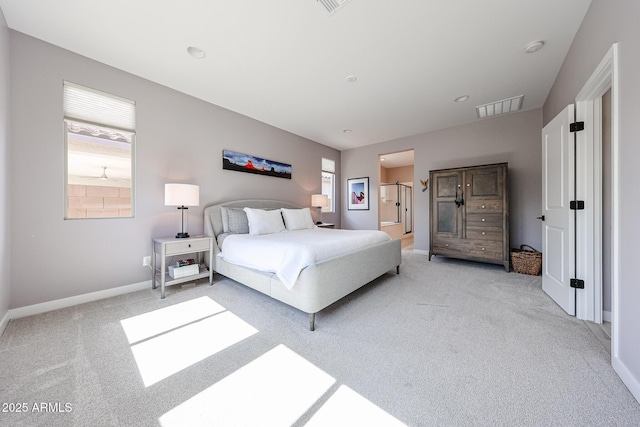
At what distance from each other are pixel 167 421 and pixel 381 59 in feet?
11.0

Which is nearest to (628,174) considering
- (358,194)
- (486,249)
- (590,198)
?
(590,198)

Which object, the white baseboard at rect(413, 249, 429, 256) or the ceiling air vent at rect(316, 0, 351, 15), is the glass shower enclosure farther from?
the ceiling air vent at rect(316, 0, 351, 15)

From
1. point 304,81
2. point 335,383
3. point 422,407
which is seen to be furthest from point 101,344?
point 304,81

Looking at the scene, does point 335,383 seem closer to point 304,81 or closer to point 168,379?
point 168,379

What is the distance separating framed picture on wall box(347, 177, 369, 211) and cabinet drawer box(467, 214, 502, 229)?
2358 mm

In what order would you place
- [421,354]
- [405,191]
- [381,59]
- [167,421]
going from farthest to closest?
[405,191]
[381,59]
[421,354]
[167,421]

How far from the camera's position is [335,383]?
1.35 metres

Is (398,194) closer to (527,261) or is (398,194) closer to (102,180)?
(527,261)

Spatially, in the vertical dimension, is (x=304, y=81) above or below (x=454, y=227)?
above

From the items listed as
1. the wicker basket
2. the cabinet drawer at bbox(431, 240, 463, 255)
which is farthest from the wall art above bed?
the wicker basket

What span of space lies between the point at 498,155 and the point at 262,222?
4288mm

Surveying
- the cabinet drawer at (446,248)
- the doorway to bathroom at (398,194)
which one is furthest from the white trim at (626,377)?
the doorway to bathroom at (398,194)

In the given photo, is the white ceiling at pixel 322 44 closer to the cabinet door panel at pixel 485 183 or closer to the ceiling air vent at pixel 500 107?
the ceiling air vent at pixel 500 107

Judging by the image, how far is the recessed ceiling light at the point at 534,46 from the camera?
7.46ft
